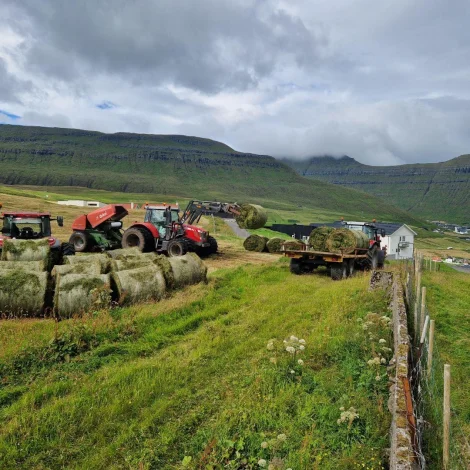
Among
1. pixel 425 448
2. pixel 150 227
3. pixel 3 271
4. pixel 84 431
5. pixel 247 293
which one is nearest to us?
pixel 425 448

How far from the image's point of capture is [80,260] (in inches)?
426

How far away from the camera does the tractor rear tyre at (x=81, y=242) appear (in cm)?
1798

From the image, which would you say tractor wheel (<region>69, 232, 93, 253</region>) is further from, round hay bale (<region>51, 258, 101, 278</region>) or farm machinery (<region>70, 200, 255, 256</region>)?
round hay bale (<region>51, 258, 101, 278</region>)

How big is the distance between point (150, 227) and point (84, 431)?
1350 centimetres

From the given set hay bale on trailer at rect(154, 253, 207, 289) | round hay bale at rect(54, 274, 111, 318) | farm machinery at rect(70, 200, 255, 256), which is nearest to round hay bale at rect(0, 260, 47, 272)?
round hay bale at rect(54, 274, 111, 318)

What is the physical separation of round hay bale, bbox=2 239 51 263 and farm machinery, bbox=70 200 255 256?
557 cm

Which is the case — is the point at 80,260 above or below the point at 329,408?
above

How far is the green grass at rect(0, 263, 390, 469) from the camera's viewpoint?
4.65 metres

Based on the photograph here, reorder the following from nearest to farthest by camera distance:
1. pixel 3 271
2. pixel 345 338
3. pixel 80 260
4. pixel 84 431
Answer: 1. pixel 84 431
2. pixel 345 338
3. pixel 3 271
4. pixel 80 260

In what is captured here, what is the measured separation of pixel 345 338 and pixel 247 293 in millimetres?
5171

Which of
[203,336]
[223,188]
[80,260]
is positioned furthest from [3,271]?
[223,188]

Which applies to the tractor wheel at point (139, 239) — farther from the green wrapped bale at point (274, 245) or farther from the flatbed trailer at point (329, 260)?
the green wrapped bale at point (274, 245)

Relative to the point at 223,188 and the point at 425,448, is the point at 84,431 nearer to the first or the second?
the point at 425,448

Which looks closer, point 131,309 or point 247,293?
point 131,309
